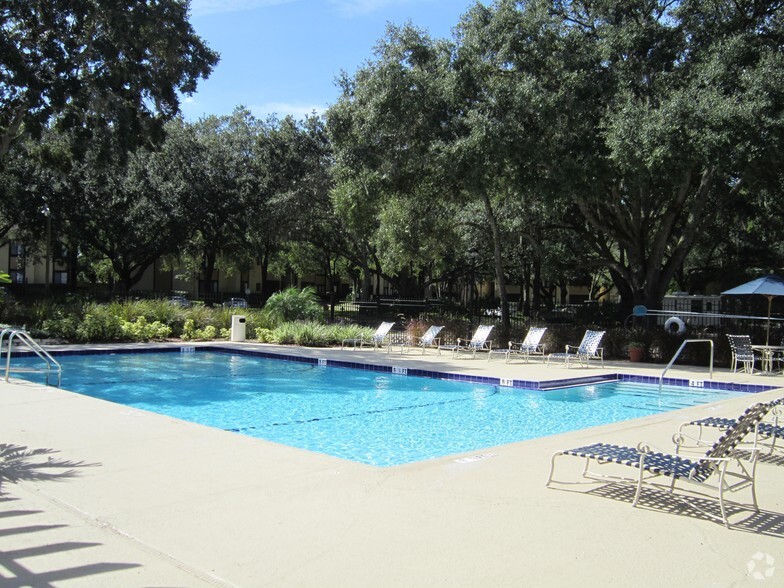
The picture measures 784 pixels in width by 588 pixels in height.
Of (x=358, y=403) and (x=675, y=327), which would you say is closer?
(x=358, y=403)

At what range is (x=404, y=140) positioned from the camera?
A: 18.3 m

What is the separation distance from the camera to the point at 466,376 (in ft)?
47.0

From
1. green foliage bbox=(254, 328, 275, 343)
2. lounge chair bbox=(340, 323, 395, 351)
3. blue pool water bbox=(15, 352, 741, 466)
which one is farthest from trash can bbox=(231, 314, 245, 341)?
blue pool water bbox=(15, 352, 741, 466)

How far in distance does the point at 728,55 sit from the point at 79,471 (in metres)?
15.5

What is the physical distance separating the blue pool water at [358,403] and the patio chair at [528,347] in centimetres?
332

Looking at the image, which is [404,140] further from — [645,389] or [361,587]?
[361,587]

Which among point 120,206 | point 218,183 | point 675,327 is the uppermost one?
point 218,183

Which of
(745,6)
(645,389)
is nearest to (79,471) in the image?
(645,389)

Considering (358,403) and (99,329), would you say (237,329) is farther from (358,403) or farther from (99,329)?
(358,403)

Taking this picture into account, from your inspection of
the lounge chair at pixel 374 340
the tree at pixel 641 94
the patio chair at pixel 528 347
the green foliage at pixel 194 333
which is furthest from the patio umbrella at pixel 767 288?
the green foliage at pixel 194 333

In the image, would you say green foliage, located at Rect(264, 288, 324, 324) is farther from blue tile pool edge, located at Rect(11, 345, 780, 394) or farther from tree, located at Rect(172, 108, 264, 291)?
tree, located at Rect(172, 108, 264, 291)

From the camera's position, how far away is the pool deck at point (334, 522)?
143 inches

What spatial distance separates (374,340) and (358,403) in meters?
8.29

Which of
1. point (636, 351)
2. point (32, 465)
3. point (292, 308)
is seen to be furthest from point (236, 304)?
point (32, 465)
